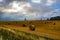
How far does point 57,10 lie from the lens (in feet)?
11.5

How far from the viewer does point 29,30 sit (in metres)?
3.43

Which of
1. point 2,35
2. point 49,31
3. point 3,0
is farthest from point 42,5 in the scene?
point 2,35

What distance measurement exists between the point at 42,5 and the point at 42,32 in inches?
24.7

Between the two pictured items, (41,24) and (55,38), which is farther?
(41,24)

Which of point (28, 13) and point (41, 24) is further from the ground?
point (28, 13)

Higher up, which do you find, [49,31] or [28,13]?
[28,13]

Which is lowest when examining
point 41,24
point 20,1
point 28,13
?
point 41,24

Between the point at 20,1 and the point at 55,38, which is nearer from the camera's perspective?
the point at 55,38

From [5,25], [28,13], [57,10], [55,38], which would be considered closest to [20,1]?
[28,13]

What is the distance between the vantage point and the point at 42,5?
141 inches

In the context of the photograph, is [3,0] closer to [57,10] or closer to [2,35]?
[2,35]

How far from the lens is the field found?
332 centimetres

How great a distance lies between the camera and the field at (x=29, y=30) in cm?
332

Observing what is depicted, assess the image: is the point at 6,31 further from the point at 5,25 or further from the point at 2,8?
the point at 2,8
